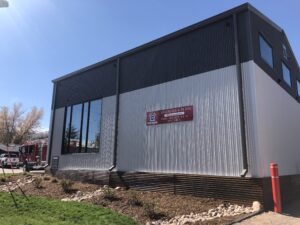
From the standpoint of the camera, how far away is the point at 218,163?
10.9 m

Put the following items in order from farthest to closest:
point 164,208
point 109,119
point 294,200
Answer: point 109,119, point 294,200, point 164,208

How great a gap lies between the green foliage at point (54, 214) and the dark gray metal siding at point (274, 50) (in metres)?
7.58

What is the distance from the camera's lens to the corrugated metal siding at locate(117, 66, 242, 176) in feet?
35.7

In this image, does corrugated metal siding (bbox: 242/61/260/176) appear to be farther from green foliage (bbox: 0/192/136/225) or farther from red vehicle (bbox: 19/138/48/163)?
red vehicle (bbox: 19/138/48/163)

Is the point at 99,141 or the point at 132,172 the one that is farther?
the point at 99,141

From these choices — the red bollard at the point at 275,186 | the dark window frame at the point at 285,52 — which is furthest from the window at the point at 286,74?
the red bollard at the point at 275,186

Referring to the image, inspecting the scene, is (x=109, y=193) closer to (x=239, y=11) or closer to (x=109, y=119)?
(x=109, y=119)

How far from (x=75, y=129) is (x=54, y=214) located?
9.87m

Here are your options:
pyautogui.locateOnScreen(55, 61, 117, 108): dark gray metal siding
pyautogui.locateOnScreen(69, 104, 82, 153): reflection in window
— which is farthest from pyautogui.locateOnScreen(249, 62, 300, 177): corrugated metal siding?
pyautogui.locateOnScreen(69, 104, 82, 153): reflection in window

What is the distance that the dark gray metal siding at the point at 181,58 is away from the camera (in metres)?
11.8

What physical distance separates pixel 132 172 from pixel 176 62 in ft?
17.7

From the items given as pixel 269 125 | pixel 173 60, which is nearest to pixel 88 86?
pixel 173 60

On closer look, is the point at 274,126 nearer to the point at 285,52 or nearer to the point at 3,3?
the point at 285,52

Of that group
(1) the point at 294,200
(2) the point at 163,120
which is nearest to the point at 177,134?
(2) the point at 163,120
